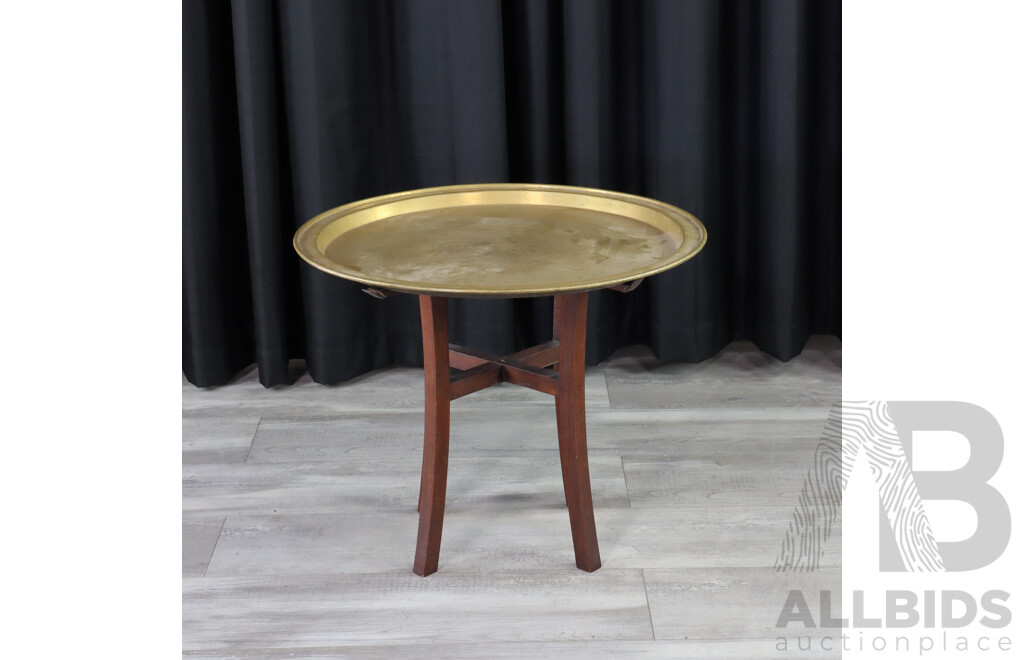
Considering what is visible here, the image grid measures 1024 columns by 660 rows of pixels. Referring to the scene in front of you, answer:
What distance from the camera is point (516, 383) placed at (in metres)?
1.95

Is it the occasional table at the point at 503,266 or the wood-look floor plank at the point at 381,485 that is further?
the wood-look floor plank at the point at 381,485

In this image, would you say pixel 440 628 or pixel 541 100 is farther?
pixel 541 100

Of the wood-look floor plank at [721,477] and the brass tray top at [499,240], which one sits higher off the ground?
the brass tray top at [499,240]

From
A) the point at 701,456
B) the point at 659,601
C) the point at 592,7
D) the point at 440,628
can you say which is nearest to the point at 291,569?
the point at 440,628

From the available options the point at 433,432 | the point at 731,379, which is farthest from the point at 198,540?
the point at 731,379

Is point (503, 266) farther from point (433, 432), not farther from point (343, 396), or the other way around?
point (343, 396)

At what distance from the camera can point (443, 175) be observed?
2.67 m

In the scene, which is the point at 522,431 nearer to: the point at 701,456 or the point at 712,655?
the point at 701,456

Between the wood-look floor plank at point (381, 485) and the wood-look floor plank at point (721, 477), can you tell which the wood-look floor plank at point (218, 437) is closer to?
the wood-look floor plank at point (381, 485)

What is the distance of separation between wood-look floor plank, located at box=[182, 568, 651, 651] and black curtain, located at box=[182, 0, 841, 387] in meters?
0.84


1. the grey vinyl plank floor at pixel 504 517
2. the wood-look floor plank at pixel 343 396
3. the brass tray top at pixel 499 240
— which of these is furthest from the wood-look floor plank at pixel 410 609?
the wood-look floor plank at pixel 343 396

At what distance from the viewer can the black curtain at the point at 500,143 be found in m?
2.50

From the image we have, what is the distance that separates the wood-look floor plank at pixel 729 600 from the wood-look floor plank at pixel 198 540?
831 millimetres

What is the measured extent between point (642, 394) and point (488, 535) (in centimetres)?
70
